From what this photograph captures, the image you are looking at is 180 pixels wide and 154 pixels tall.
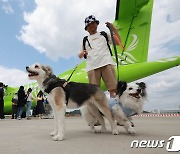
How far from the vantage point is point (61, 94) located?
352 cm

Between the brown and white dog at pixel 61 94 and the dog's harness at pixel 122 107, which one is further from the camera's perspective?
the dog's harness at pixel 122 107

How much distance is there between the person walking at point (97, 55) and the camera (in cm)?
442

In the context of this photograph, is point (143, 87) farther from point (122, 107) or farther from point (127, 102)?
point (122, 107)

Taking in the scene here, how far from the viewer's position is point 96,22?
4.43m

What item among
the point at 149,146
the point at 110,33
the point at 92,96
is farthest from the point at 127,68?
the point at 149,146

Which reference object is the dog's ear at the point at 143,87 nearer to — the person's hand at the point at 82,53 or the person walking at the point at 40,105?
the person's hand at the point at 82,53

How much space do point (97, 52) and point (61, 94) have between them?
4.23 feet

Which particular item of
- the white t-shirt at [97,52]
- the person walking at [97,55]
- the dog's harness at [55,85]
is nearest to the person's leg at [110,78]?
the person walking at [97,55]

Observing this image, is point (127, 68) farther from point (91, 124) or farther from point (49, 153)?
point (49, 153)

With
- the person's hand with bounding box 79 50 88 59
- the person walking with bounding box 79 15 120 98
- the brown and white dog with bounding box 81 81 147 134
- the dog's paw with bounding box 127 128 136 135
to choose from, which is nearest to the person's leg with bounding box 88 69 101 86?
the person walking with bounding box 79 15 120 98

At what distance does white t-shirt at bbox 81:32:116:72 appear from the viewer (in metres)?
4.42

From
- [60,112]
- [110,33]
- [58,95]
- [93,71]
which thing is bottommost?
[60,112]

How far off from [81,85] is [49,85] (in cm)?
54

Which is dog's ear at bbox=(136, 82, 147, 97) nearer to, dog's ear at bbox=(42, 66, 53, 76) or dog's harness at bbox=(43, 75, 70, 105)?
dog's harness at bbox=(43, 75, 70, 105)
